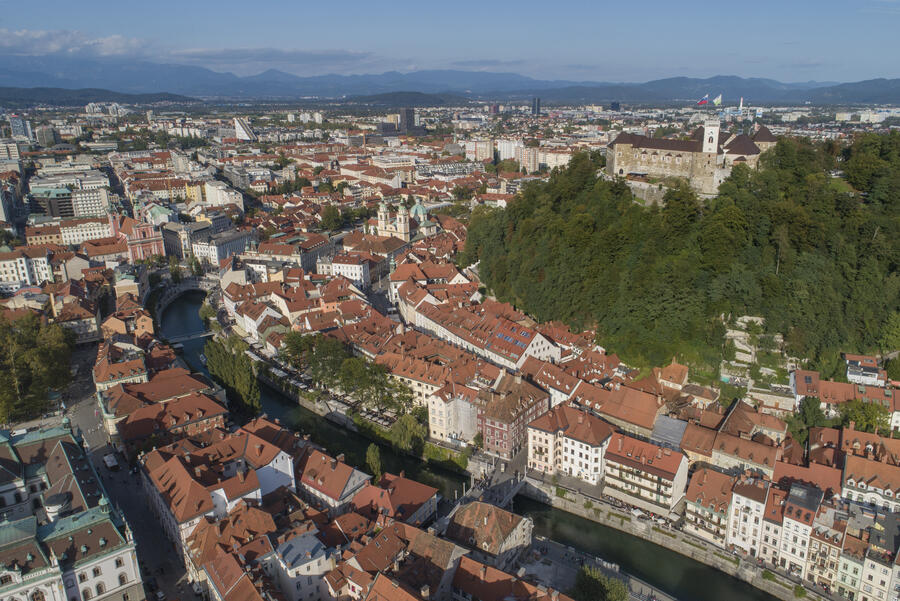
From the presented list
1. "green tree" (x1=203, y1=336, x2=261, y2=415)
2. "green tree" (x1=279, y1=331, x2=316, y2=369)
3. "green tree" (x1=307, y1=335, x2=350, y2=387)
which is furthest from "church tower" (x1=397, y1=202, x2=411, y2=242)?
"green tree" (x1=307, y1=335, x2=350, y2=387)

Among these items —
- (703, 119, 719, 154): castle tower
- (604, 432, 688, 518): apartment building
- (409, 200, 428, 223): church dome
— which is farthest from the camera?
(409, 200, 428, 223): church dome

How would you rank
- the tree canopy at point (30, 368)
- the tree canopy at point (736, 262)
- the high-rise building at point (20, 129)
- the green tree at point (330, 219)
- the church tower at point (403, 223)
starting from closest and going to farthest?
1. the tree canopy at point (30, 368)
2. the tree canopy at point (736, 262)
3. the church tower at point (403, 223)
4. the green tree at point (330, 219)
5. the high-rise building at point (20, 129)

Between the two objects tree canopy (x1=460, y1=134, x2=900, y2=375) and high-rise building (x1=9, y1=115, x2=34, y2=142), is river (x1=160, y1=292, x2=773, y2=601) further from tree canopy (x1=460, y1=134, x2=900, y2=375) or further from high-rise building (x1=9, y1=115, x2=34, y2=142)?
high-rise building (x1=9, y1=115, x2=34, y2=142)

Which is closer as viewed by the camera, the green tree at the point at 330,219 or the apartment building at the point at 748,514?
the apartment building at the point at 748,514

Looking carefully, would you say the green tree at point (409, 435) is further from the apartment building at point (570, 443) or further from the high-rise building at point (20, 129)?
the high-rise building at point (20, 129)

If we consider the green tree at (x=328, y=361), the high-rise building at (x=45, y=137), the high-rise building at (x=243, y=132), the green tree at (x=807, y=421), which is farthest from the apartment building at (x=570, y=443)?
the high-rise building at (x=243, y=132)

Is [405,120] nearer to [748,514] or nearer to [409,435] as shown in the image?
[409,435]
